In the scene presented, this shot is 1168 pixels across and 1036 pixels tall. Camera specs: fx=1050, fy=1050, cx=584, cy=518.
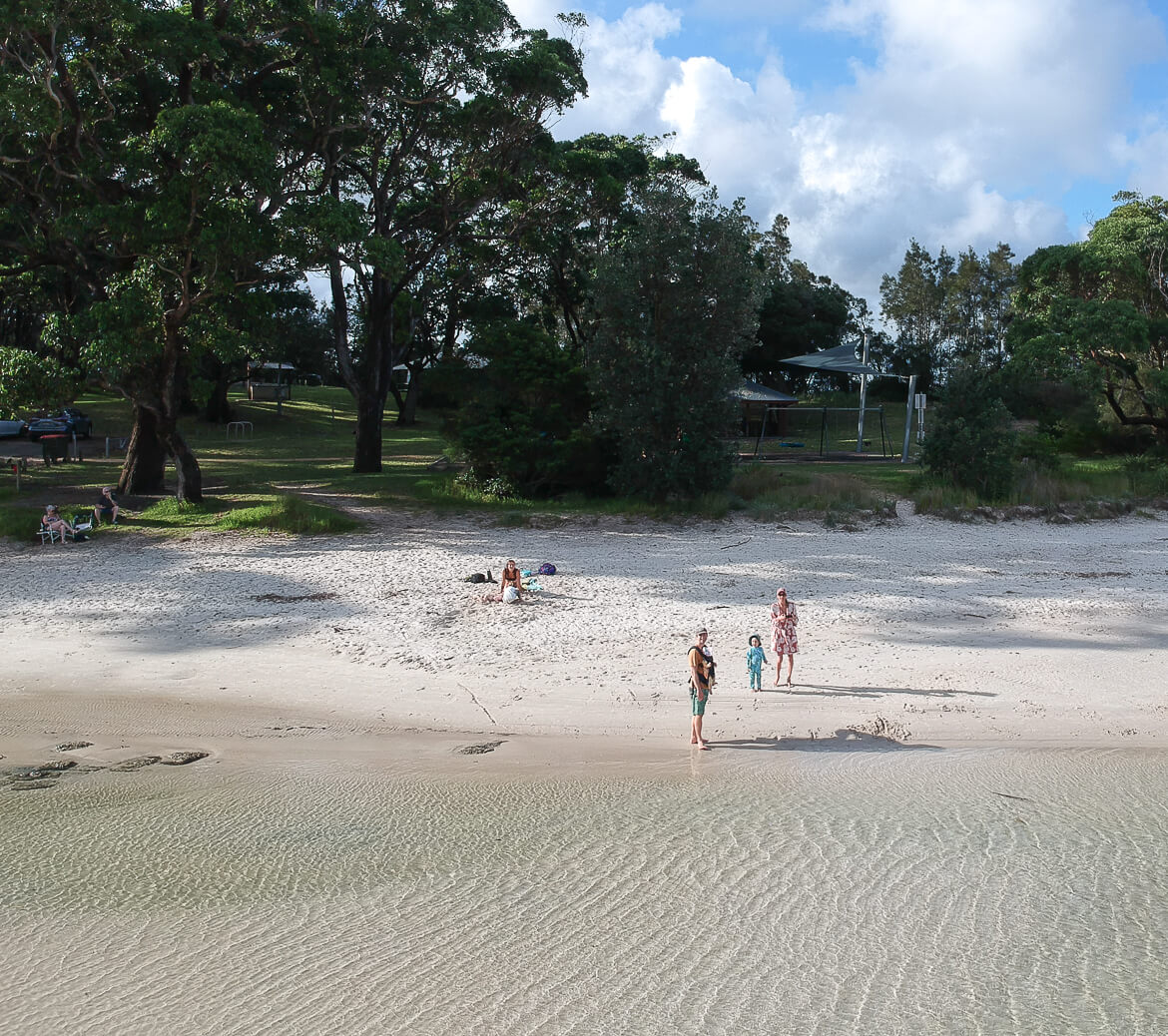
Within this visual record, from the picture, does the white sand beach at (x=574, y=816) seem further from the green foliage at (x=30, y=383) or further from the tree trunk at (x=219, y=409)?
the tree trunk at (x=219, y=409)

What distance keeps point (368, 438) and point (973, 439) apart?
16.7 meters

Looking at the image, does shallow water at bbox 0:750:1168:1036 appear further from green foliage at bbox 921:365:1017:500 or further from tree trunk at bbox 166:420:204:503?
green foliage at bbox 921:365:1017:500

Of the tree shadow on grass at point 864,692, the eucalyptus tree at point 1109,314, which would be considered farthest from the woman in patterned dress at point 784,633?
the eucalyptus tree at point 1109,314

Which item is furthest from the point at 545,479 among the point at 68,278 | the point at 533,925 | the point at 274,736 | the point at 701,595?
the point at 533,925

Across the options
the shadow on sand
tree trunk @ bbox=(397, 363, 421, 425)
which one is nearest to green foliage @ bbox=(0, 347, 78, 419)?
the shadow on sand

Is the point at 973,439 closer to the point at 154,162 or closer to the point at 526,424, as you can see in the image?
the point at 526,424

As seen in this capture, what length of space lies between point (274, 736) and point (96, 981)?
4534 millimetres

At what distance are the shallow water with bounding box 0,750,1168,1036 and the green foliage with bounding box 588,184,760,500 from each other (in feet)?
48.2

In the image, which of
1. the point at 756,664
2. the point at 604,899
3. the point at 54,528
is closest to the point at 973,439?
the point at 756,664

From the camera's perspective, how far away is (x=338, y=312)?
1144 inches

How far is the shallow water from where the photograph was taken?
20.1 ft

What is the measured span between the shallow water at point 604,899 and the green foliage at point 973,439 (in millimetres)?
16500

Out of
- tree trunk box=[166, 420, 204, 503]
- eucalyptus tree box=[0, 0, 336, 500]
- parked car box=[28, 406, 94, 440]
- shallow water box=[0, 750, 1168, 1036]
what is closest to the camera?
shallow water box=[0, 750, 1168, 1036]

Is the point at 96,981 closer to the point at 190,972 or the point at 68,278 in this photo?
the point at 190,972
